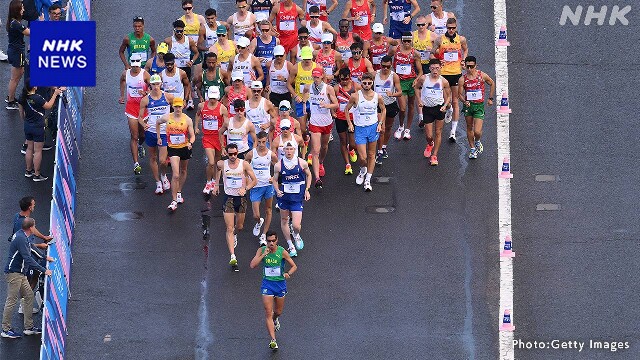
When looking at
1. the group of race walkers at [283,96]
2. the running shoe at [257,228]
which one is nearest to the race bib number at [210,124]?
the group of race walkers at [283,96]

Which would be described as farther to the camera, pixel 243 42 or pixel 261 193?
pixel 243 42

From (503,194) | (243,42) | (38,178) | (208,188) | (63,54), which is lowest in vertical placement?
(503,194)

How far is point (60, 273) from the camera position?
88.4 ft

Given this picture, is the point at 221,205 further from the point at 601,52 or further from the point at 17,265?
the point at 601,52

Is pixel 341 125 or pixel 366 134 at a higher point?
pixel 341 125

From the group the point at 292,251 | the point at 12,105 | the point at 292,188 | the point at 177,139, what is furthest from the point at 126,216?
the point at 12,105

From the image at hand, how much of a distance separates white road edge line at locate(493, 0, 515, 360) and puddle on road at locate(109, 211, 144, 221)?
6.18m

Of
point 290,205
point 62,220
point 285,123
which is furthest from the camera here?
point 285,123

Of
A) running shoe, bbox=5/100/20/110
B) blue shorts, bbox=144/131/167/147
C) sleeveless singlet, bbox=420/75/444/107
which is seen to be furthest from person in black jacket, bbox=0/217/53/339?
sleeveless singlet, bbox=420/75/444/107

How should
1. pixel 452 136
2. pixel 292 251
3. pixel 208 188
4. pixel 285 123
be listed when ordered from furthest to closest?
pixel 452 136 → pixel 208 188 → pixel 292 251 → pixel 285 123

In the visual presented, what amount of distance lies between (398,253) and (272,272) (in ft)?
10.8

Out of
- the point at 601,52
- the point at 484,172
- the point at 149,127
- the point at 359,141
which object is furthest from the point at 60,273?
the point at 601,52

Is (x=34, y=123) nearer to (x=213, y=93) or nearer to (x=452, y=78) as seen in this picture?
(x=213, y=93)

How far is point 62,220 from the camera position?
2778 cm
